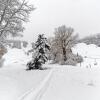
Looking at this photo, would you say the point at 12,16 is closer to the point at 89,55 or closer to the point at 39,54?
the point at 39,54

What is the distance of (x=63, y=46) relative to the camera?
4888 cm

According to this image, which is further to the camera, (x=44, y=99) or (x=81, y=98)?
(x=81, y=98)

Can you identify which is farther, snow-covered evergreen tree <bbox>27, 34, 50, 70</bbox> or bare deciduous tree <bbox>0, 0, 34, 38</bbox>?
snow-covered evergreen tree <bbox>27, 34, 50, 70</bbox>

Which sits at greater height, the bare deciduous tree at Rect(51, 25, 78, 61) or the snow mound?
the bare deciduous tree at Rect(51, 25, 78, 61)

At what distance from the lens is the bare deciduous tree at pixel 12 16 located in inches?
766

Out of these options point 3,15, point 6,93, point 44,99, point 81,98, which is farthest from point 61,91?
point 3,15

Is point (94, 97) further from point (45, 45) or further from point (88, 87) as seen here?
point (45, 45)

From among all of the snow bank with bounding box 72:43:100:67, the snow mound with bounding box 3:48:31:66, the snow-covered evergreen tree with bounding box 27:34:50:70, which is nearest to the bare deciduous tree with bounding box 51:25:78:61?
the snow bank with bounding box 72:43:100:67

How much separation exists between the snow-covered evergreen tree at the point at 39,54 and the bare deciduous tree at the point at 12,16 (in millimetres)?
7365

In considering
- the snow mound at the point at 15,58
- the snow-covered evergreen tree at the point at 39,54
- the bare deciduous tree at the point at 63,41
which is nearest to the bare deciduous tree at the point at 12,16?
the snow-covered evergreen tree at the point at 39,54

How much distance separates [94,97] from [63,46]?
37976 millimetres

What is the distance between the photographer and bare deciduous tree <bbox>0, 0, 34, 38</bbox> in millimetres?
19469

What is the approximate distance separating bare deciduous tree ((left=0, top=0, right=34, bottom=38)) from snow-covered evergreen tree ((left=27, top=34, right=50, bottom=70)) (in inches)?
290

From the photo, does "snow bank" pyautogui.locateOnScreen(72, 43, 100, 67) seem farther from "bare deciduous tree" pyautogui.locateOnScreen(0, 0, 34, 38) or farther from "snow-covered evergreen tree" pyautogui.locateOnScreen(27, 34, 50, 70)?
"bare deciduous tree" pyautogui.locateOnScreen(0, 0, 34, 38)
